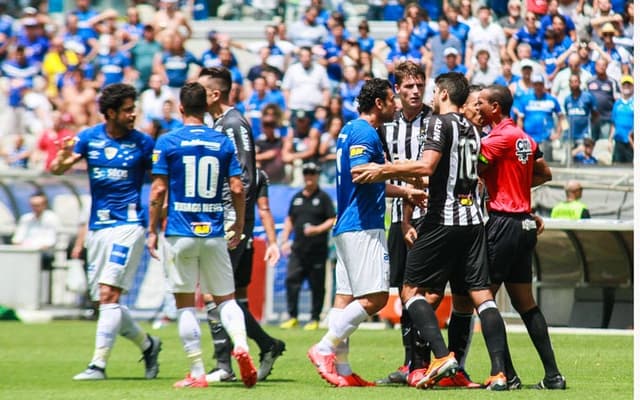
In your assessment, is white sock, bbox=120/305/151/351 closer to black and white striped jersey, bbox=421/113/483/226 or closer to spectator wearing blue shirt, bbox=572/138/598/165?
black and white striped jersey, bbox=421/113/483/226

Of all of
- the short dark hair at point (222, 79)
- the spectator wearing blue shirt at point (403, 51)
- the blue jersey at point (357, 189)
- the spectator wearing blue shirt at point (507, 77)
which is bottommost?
the blue jersey at point (357, 189)

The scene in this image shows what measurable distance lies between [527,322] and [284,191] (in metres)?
11.5

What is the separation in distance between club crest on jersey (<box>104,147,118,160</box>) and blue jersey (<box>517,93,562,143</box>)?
10053mm

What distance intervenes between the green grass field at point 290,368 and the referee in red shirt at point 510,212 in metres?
0.56

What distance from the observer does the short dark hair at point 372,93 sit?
33.5ft

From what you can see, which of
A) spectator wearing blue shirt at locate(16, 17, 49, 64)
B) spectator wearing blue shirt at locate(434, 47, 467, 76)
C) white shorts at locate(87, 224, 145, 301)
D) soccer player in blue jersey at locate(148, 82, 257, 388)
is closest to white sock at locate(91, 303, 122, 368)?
white shorts at locate(87, 224, 145, 301)

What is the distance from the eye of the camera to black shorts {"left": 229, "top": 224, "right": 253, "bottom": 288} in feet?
37.3

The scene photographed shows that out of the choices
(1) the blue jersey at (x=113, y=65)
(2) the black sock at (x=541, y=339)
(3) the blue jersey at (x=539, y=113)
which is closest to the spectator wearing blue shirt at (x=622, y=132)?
(3) the blue jersey at (x=539, y=113)

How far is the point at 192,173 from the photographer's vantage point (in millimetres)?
10281

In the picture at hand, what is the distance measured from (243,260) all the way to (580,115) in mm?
9354

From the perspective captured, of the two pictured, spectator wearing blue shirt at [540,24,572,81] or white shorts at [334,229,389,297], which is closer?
white shorts at [334,229,389,297]

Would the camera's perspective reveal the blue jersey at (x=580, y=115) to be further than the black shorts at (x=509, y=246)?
Yes

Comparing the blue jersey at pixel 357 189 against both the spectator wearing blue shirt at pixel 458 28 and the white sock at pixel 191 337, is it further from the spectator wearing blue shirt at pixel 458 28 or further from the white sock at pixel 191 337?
the spectator wearing blue shirt at pixel 458 28

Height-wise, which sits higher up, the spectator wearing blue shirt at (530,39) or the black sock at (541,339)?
the spectator wearing blue shirt at (530,39)
